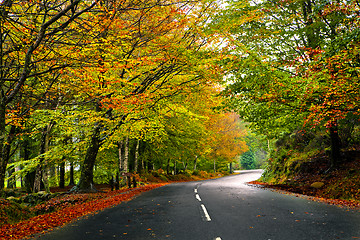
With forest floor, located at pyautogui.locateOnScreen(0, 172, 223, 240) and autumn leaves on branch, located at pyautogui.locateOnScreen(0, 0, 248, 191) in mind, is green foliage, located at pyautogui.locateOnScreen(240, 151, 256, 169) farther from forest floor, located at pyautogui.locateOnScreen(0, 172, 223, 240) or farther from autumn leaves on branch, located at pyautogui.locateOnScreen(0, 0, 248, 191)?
forest floor, located at pyautogui.locateOnScreen(0, 172, 223, 240)

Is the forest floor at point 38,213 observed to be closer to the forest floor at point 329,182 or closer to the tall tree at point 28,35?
the tall tree at point 28,35

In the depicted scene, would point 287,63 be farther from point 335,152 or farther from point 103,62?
point 103,62

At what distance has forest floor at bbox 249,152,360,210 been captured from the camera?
10320mm

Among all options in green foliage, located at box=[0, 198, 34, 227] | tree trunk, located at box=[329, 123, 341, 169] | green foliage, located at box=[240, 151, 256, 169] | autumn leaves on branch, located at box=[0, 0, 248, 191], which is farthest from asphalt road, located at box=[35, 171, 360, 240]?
green foliage, located at box=[240, 151, 256, 169]

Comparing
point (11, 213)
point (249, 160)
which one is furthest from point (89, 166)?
point (249, 160)

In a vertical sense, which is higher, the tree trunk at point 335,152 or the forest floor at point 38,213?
the tree trunk at point 335,152

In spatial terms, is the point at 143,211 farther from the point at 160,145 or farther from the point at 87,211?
the point at 160,145

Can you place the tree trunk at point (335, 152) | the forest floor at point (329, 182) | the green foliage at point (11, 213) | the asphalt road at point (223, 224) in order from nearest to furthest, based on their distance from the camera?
the asphalt road at point (223, 224)
the green foliage at point (11, 213)
the forest floor at point (329, 182)
the tree trunk at point (335, 152)

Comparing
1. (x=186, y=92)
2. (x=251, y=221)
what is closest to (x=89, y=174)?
(x=186, y=92)

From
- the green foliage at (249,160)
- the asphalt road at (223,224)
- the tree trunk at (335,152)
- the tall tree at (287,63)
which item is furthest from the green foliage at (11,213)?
the green foliage at (249,160)

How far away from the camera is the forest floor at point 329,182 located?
1032 centimetres

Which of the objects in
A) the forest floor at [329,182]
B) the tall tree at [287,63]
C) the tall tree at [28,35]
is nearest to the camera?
the tall tree at [28,35]

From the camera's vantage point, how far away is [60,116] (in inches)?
524

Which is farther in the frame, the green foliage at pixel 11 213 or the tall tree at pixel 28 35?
the green foliage at pixel 11 213
